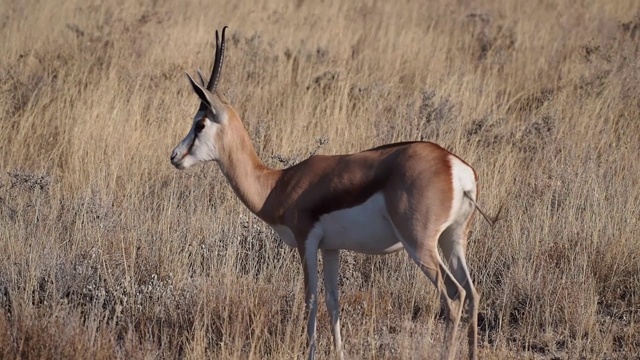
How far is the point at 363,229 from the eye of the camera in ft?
16.2

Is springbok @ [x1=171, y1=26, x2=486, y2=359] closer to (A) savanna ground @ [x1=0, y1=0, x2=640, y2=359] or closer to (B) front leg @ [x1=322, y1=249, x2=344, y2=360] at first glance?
(B) front leg @ [x1=322, y1=249, x2=344, y2=360]

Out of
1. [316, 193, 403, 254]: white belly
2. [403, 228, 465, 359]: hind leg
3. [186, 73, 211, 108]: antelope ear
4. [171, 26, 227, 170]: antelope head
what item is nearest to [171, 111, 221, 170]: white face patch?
[171, 26, 227, 170]: antelope head

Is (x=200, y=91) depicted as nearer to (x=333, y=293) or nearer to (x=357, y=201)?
(x=357, y=201)

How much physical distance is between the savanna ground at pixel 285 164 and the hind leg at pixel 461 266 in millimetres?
216

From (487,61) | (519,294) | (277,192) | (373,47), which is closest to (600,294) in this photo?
(519,294)

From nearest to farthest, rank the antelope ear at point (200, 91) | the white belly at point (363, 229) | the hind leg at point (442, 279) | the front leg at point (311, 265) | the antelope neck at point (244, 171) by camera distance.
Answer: the hind leg at point (442, 279), the white belly at point (363, 229), the front leg at point (311, 265), the antelope ear at point (200, 91), the antelope neck at point (244, 171)

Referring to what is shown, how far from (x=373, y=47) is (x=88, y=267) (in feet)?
23.6

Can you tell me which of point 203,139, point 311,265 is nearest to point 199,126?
point 203,139

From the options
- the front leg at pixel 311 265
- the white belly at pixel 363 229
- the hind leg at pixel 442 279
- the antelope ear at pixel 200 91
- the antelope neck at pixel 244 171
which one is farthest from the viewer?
the antelope neck at pixel 244 171

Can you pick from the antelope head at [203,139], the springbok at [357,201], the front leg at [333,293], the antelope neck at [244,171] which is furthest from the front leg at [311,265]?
the antelope head at [203,139]

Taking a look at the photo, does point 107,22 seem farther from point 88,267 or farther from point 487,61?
point 88,267

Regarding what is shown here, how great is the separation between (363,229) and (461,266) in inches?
23.3

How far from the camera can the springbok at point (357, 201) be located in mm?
4738

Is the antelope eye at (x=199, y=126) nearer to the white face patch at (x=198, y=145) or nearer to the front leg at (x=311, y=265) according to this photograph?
the white face patch at (x=198, y=145)
